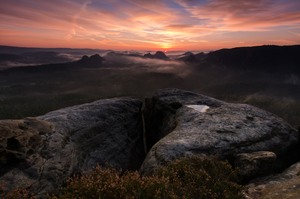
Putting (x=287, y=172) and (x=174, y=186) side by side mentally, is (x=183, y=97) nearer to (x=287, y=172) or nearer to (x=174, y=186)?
(x=287, y=172)

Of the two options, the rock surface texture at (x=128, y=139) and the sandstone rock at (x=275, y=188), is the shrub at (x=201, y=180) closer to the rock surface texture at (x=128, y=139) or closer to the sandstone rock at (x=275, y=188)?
the sandstone rock at (x=275, y=188)

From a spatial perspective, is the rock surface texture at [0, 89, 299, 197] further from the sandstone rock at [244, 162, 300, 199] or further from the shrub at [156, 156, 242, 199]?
the shrub at [156, 156, 242, 199]

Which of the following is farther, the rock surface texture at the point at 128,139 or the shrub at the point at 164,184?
the rock surface texture at the point at 128,139

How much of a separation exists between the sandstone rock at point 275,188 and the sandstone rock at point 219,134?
9.20 ft

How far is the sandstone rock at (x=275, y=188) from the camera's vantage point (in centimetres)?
1209

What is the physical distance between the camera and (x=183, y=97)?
31.4 m

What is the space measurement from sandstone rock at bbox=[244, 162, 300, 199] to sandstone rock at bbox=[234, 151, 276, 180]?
0.41 m

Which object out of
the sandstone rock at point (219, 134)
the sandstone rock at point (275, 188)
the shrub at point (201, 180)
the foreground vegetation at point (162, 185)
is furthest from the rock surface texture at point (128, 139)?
the foreground vegetation at point (162, 185)

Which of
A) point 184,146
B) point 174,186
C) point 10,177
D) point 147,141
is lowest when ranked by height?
point 147,141

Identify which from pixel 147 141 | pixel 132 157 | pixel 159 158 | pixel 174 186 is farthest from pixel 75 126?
pixel 174 186

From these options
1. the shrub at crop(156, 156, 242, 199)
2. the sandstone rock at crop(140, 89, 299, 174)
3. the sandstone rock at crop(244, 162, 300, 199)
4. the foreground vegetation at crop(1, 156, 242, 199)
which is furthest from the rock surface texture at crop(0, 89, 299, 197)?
the foreground vegetation at crop(1, 156, 242, 199)

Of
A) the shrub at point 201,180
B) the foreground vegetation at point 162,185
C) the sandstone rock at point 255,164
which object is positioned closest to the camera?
the foreground vegetation at point 162,185

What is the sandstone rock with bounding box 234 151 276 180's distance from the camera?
15828 mm

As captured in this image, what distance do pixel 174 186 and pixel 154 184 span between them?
117 centimetres
